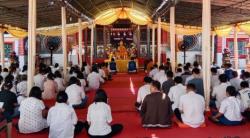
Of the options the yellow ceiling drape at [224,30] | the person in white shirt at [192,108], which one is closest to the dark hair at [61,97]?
the person in white shirt at [192,108]

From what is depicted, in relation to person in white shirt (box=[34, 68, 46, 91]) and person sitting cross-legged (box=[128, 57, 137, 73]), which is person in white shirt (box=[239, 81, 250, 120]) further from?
person sitting cross-legged (box=[128, 57, 137, 73])

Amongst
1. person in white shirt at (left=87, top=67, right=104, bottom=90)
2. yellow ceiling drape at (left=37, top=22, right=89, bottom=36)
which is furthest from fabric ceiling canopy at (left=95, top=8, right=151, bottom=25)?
person in white shirt at (left=87, top=67, right=104, bottom=90)

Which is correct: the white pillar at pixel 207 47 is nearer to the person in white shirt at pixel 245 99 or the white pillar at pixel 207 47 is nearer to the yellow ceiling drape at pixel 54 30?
the person in white shirt at pixel 245 99

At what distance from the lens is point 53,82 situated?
10961mm

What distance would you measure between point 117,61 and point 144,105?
16163mm

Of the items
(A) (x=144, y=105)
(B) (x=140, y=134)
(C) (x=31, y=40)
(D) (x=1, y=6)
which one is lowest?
(B) (x=140, y=134)

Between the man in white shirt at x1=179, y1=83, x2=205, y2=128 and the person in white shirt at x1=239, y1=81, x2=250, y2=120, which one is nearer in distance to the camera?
the man in white shirt at x1=179, y1=83, x2=205, y2=128

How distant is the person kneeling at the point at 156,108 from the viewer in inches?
281

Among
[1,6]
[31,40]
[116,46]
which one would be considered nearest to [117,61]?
[116,46]

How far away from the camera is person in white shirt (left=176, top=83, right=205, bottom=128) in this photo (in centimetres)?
735

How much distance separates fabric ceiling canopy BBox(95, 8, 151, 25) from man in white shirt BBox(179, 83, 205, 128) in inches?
620

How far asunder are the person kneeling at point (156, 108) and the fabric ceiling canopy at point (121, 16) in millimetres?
15964

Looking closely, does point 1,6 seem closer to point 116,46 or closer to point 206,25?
point 206,25

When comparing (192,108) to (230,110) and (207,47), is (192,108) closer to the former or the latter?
(230,110)
